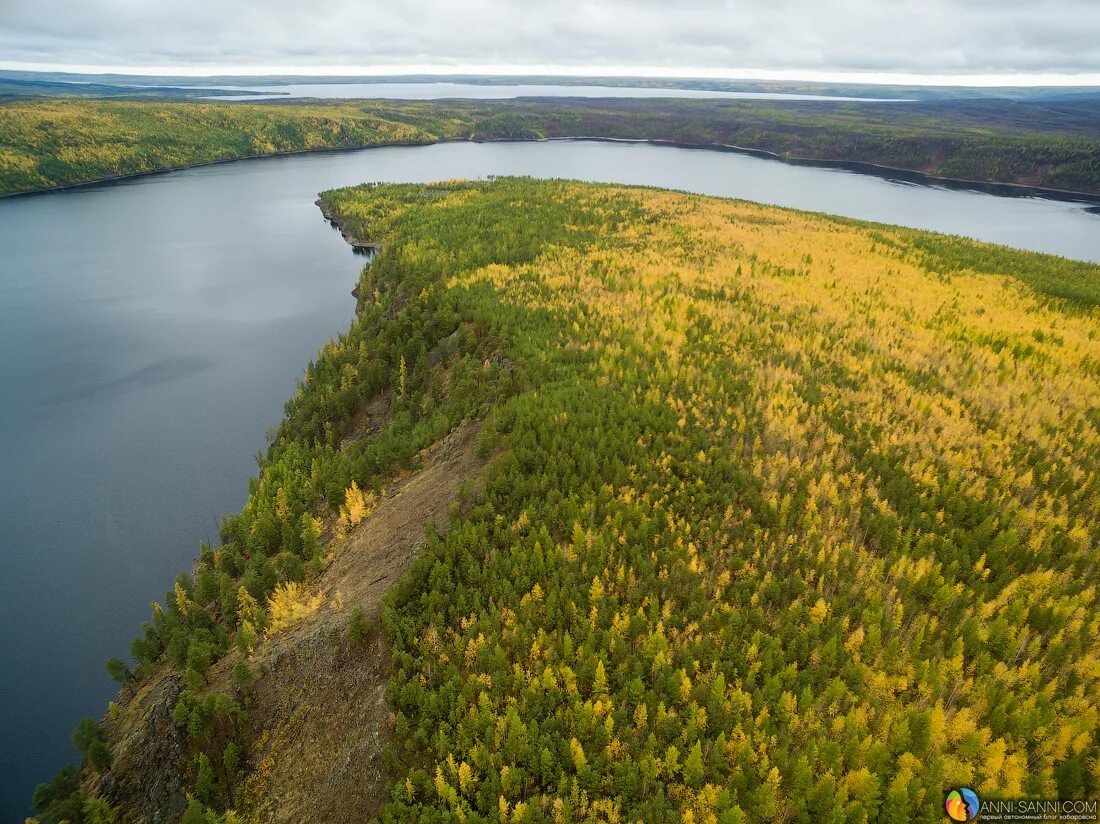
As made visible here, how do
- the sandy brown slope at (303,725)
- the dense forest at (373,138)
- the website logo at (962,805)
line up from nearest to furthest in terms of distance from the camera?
1. the website logo at (962,805)
2. the sandy brown slope at (303,725)
3. the dense forest at (373,138)

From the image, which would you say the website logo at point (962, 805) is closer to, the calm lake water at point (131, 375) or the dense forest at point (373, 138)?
the calm lake water at point (131, 375)

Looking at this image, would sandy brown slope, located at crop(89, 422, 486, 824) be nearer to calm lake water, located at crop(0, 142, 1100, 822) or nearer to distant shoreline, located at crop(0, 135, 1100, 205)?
calm lake water, located at crop(0, 142, 1100, 822)

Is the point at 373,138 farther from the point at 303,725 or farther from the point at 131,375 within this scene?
the point at 303,725

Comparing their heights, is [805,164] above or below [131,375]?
above

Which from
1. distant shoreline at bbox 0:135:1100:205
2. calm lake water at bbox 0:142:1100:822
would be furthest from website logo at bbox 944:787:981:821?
distant shoreline at bbox 0:135:1100:205

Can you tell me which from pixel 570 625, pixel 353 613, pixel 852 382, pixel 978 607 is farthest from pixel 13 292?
pixel 978 607

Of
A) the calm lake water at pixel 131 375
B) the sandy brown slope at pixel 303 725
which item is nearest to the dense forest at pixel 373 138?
the calm lake water at pixel 131 375

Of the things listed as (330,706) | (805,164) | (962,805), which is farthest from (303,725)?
(805,164)
